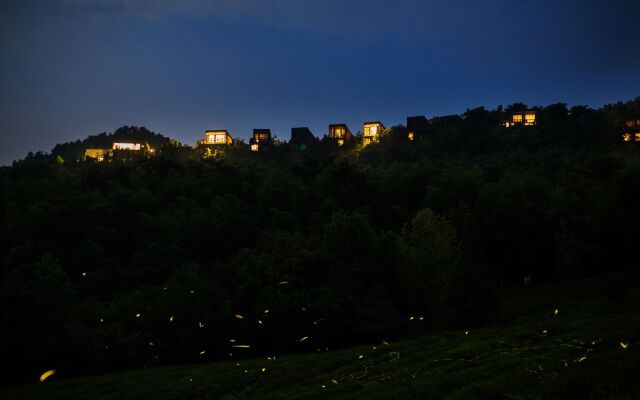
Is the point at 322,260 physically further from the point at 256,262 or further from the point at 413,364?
the point at 413,364

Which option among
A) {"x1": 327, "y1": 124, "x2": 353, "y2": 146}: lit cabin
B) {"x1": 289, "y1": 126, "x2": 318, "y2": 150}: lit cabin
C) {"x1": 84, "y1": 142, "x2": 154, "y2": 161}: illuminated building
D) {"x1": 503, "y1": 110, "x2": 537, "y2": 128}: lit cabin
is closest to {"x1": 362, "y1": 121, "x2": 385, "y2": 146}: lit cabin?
{"x1": 327, "y1": 124, "x2": 353, "y2": 146}: lit cabin

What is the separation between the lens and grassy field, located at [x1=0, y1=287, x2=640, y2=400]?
916 centimetres

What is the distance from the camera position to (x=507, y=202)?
1342 inches

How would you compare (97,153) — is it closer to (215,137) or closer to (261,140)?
(215,137)

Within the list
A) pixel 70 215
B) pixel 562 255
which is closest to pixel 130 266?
pixel 70 215

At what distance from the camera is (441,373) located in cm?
1120

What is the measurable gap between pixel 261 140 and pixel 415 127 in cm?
1987

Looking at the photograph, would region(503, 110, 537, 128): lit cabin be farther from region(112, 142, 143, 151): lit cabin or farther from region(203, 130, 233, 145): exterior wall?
region(112, 142, 143, 151): lit cabin

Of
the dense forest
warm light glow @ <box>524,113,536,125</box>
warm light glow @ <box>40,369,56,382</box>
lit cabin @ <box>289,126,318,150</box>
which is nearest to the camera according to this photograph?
warm light glow @ <box>40,369,56,382</box>

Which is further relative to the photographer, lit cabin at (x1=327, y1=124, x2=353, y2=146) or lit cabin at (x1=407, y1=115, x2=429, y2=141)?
lit cabin at (x1=327, y1=124, x2=353, y2=146)

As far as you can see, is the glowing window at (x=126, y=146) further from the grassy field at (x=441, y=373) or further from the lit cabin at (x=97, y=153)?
the grassy field at (x=441, y=373)

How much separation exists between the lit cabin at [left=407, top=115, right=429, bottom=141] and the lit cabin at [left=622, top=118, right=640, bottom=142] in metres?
20.6

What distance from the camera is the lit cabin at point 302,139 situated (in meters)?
66.2

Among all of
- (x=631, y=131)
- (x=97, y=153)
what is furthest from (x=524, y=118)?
(x=97, y=153)
